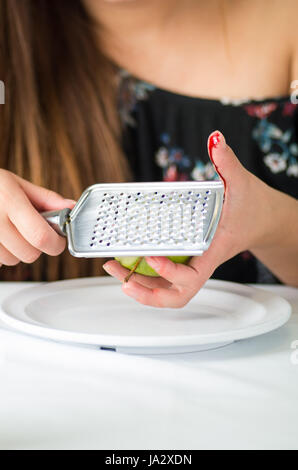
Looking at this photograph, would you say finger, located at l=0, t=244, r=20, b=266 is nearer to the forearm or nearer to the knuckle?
the knuckle

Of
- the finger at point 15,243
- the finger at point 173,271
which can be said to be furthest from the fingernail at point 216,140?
the finger at point 15,243

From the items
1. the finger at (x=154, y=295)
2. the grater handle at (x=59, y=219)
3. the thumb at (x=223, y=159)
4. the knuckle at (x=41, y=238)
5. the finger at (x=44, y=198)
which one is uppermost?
the thumb at (x=223, y=159)

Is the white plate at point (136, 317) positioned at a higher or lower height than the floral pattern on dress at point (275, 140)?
lower

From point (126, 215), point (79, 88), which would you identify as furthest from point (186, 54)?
point (126, 215)

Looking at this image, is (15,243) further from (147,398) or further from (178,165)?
(178,165)

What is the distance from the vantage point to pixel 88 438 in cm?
32

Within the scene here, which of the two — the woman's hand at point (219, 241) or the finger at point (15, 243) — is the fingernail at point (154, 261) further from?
the finger at point (15, 243)

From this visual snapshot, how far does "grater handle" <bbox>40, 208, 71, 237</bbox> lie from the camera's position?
0.51m

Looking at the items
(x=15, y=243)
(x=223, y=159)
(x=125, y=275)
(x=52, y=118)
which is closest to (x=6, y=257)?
(x=15, y=243)

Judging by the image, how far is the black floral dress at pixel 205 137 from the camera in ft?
3.48

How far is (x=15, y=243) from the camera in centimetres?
57

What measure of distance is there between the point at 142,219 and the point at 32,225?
0.36 feet

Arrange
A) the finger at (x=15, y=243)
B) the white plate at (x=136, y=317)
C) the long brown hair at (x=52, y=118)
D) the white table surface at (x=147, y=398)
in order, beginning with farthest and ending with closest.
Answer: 1. the long brown hair at (x=52, y=118)
2. the finger at (x=15, y=243)
3. the white plate at (x=136, y=317)
4. the white table surface at (x=147, y=398)

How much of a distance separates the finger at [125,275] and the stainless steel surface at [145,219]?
0.05m
